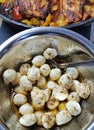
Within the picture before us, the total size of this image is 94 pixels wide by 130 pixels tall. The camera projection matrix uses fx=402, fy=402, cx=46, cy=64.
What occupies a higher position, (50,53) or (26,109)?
(50,53)

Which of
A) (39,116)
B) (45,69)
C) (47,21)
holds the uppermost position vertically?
(47,21)

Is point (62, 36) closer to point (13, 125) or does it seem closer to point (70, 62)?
point (70, 62)

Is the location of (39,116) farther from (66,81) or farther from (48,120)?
(66,81)

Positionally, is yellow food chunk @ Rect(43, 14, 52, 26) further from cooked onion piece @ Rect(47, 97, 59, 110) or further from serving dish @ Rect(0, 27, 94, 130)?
cooked onion piece @ Rect(47, 97, 59, 110)

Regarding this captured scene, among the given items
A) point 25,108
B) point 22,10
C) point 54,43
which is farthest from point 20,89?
point 22,10

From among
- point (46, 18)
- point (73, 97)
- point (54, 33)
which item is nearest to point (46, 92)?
point (73, 97)

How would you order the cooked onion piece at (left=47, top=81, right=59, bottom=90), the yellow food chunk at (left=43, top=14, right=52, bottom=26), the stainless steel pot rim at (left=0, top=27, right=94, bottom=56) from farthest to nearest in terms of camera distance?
1. the yellow food chunk at (left=43, top=14, right=52, bottom=26)
2. the cooked onion piece at (left=47, top=81, right=59, bottom=90)
3. the stainless steel pot rim at (left=0, top=27, right=94, bottom=56)

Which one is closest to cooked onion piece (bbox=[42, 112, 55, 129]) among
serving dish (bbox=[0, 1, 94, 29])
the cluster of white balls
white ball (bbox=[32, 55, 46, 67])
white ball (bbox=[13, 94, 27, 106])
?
the cluster of white balls
